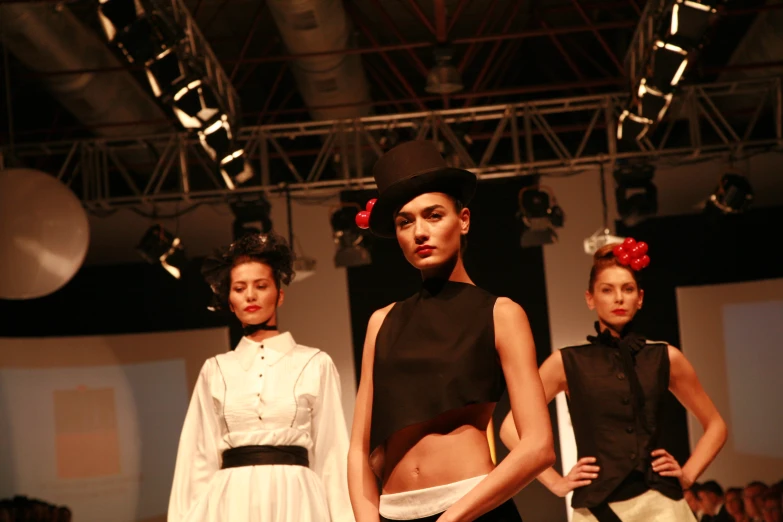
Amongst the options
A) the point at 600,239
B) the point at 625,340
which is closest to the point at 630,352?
the point at 625,340

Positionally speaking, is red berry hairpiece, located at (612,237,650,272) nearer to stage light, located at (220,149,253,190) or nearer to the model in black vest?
the model in black vest

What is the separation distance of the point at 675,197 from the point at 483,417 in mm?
7524

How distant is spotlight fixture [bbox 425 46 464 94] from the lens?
6.86m

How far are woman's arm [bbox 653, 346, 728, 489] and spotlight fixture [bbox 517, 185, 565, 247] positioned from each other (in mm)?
4192

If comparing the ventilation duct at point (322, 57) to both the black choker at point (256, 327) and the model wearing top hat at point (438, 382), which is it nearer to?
the black choker at point (256, 327)

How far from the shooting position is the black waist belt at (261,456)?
351 centimetres

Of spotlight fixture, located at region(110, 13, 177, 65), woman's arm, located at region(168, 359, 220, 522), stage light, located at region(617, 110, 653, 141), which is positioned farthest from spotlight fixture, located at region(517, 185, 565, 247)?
woman's arm, located at region(168, 359, 220, 522)

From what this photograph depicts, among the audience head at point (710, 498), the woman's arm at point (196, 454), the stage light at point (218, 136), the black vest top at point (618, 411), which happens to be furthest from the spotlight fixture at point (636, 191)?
the woman's arm at point (196, 454)

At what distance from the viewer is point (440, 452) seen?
208cm

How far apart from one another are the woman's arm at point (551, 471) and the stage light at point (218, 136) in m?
3.24

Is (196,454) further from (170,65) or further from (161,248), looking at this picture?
(161,248)

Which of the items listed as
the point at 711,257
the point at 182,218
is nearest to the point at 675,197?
the point at 711,257

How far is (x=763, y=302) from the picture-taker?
8695mm

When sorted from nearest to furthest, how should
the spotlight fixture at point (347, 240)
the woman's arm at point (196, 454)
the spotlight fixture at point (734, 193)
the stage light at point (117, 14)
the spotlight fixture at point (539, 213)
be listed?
the woman's arm at point (196, 454) < the stage light at point (117, 14) < the spotlight fixture at point (734, 193) < the spotlight fixture at point (539, 213) < the spotlight fixture at point (347, 240)
